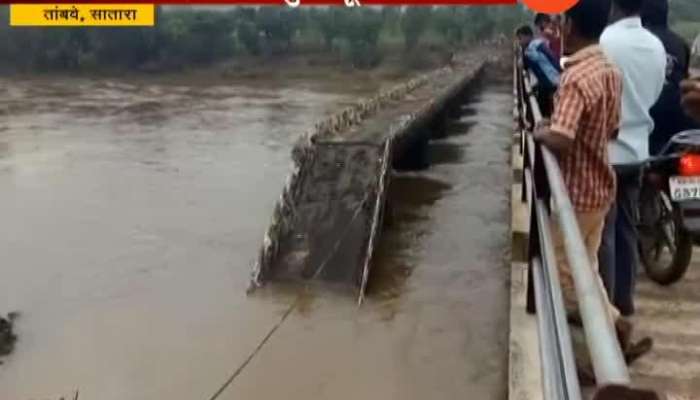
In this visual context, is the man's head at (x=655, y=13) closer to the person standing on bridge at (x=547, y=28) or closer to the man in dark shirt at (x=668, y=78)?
the man in dark shirt at (x=668, y=78)

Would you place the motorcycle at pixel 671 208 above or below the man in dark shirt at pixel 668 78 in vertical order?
below

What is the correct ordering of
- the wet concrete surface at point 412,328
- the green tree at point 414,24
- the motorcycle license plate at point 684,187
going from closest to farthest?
the motorcycle license plate at point 684,187 → the wet concrete surface at point 412,328 → the green tree at point 414,24

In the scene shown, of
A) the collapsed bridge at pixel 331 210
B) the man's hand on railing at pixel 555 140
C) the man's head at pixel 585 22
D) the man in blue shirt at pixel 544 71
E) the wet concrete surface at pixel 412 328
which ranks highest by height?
the man's head at pixel 585 22

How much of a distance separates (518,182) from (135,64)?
26826 millimetres

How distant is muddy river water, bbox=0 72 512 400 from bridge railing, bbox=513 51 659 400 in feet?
9.23

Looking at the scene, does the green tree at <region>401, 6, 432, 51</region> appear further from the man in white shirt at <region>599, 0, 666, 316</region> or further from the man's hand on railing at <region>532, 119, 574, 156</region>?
the man's hand on railing at <region>532, 119, 574, 156</region>

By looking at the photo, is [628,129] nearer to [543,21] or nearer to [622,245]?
[622,245]

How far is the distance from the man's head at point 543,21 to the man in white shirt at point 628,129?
4.23 metres

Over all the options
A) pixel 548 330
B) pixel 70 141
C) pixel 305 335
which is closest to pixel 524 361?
pixel 548 330

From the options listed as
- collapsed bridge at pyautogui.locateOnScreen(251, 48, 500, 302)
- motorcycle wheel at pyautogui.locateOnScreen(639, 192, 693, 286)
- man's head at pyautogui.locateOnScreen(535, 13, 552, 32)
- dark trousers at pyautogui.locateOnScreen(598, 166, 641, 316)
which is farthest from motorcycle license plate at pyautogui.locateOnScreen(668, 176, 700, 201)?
man's head at pyautogui.locateOnScreen(535, 13, 552, 32)

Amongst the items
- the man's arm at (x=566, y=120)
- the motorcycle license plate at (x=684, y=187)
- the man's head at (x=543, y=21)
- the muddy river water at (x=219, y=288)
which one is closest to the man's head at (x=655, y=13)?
the motorcycle license plate at (x=684, y=187)

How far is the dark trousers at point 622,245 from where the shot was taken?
157 inches

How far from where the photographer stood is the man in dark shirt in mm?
4715

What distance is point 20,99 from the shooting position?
2508cm
